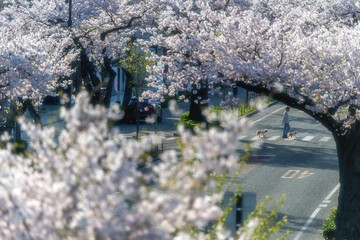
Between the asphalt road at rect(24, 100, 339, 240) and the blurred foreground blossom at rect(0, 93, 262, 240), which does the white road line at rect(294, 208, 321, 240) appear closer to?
the asphalt road at rect(24, 100, 339, 240)

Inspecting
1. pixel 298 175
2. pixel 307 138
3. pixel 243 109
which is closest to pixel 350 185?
pixel 298 175

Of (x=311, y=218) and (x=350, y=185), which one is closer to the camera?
(x=350, y=185)

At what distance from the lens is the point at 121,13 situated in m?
28.1

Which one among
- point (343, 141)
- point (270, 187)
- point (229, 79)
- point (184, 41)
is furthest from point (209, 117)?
point (270, 187)

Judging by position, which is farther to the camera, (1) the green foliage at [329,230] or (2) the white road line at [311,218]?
(2) the white road line at [311,218]

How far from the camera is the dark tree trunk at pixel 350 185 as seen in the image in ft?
44.2

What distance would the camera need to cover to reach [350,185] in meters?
13.5

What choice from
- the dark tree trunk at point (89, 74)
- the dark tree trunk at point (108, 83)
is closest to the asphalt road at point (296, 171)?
the dark tree trunk at point (89, 74)

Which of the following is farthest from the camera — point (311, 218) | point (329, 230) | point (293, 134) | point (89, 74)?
point (293, 134)

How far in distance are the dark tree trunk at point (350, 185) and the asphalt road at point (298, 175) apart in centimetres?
251

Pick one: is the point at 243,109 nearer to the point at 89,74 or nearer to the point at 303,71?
the point at 89,74

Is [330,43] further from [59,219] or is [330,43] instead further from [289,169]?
[289,169]

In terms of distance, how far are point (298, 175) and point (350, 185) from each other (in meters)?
12.6

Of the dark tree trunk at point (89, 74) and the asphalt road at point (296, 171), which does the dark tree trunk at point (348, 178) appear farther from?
the dark tree trunk at point (89, 74)
